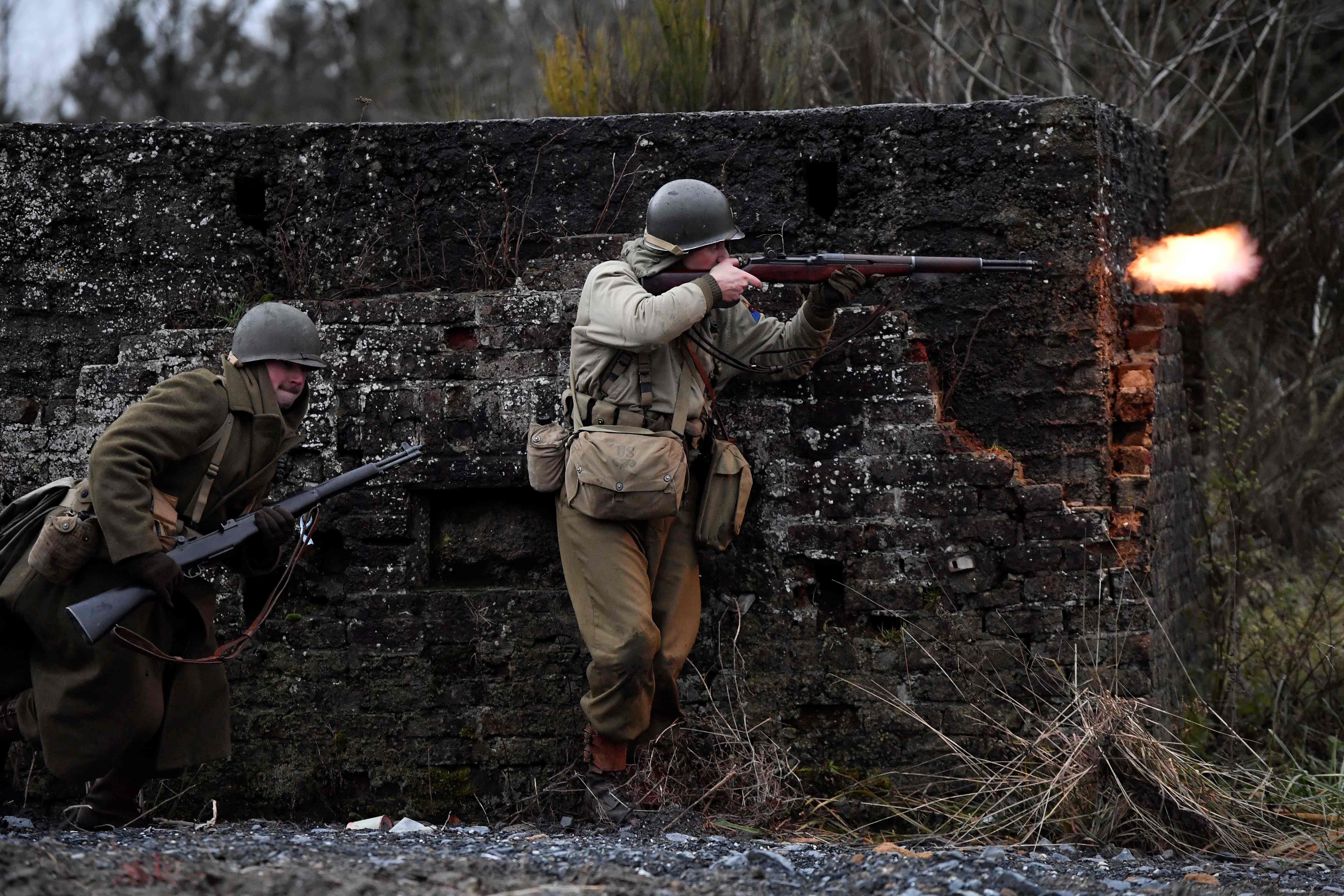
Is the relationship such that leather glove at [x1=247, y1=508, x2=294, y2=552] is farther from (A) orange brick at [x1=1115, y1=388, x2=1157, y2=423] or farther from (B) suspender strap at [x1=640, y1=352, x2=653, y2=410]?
(A) orange brick at [x1=1115, y1=388, x2=1157, y2=423]

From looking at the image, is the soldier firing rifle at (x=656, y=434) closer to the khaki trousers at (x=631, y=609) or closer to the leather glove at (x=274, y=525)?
the khaki trousers at (x=631, y=609)

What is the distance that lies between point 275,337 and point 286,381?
0.15 m

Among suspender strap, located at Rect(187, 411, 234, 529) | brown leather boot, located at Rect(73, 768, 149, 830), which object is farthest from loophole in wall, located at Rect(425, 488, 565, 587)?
brown leather boot, located at Rect(73, 768, 149, 830)

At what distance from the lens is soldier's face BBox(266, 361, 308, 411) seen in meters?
4.15

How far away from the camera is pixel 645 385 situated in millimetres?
4102

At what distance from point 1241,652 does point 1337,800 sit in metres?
1.70

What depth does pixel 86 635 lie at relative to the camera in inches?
148

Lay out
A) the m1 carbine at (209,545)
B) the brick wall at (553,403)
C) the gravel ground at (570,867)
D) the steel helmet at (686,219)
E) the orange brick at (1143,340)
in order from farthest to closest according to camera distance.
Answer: the orange brick at (1143,340) → the brick wall at (553,403) → the steel helmet at (686,219) → the m1 carbine at (209,545) → the gravel ground at (570,867)

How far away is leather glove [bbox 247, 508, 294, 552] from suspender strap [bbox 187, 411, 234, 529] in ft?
0.54

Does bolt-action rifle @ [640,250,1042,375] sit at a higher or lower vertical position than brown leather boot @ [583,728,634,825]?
higher

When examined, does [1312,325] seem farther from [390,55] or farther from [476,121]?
[390,55]

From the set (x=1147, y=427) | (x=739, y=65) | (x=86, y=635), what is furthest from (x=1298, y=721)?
(x=86, y=635)

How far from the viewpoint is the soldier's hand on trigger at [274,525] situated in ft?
13.3

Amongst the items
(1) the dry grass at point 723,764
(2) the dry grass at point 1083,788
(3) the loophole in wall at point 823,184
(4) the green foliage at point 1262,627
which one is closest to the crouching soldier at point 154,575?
(1) the dry grass at point 723,764
